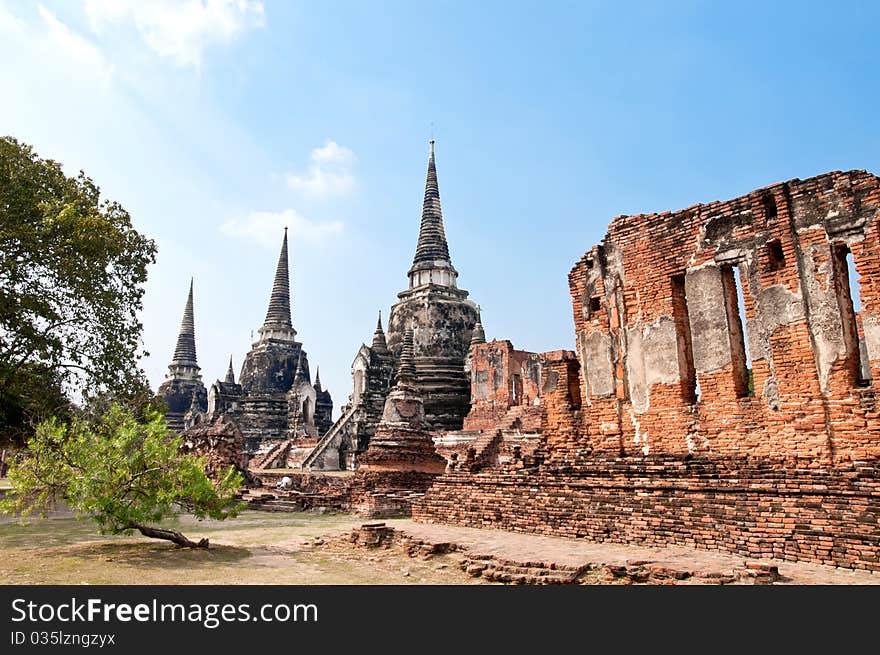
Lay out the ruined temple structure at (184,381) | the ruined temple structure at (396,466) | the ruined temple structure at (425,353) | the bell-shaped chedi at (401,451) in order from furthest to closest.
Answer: the ruined temple structure at (184,381), the ruined temple structure at (425,353), the bell-shaped chedi at (401,451), the ruined temple structure at (396,466)

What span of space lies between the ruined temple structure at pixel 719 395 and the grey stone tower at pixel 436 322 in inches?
829

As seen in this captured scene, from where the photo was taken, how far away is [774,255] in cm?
924

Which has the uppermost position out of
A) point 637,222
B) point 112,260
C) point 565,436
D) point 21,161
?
point 21,161

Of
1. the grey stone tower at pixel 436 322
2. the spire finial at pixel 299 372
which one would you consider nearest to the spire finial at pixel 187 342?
the spire finial at pixel 299 372

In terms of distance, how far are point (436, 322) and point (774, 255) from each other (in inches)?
1102

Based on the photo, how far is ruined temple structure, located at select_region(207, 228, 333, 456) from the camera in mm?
40062

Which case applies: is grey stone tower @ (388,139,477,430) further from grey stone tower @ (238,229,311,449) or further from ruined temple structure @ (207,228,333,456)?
grey stone tower @ (238,229,311,449)

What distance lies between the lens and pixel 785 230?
356 inches

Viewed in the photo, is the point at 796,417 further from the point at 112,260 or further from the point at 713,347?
the point at 112,260

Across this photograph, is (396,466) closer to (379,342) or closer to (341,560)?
(341,560)

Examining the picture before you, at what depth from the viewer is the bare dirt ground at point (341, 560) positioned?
6322 mm

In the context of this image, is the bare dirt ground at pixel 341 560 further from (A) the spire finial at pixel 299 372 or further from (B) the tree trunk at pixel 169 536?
(A) the spire finial at pixel 299 372
